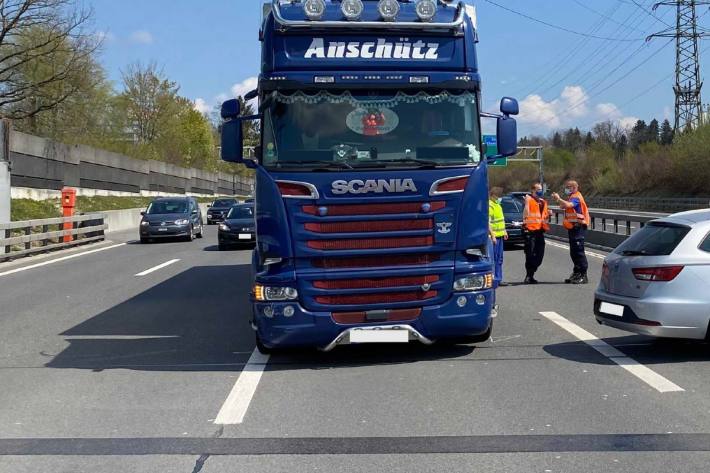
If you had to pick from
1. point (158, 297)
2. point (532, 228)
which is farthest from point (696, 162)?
point (158, 297)

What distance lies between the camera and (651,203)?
5784 centimetres

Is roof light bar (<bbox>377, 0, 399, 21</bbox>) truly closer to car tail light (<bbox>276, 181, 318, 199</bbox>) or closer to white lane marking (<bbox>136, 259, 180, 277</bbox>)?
car tail light (<bbox>276, 181, 318, 199</bbox>)

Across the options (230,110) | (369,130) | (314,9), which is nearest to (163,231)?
(230,110)

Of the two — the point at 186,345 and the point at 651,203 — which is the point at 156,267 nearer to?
the point at 186,345

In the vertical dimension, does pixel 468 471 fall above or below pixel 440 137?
below

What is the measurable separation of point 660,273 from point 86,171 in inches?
1588

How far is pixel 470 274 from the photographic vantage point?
770cm

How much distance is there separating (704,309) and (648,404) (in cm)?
183

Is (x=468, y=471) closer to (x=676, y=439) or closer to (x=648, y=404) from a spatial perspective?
(x=676, y=439)

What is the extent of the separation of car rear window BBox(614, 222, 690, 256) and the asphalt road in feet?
3.63

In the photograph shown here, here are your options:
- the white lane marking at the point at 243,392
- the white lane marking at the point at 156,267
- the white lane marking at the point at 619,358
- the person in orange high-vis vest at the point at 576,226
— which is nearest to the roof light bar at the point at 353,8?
the white lane marking at the point at 243,392

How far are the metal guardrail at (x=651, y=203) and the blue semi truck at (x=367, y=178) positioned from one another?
40769 millimetres

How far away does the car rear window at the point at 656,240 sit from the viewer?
802 cm

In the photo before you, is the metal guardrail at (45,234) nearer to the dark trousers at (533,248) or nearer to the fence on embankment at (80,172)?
the fence on embankment at (80,172)
